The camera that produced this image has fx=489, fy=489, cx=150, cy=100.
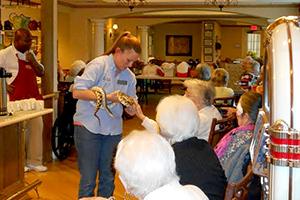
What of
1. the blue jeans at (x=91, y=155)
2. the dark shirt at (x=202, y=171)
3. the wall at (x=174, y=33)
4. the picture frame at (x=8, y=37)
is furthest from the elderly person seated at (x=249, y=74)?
the wall at (x=174, y=33)

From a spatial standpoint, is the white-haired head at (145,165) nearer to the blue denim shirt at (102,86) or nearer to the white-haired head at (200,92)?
the blue denim shirt at (102,86)

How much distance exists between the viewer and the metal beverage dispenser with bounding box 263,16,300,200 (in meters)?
1.57

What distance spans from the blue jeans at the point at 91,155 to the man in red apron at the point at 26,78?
1.83m

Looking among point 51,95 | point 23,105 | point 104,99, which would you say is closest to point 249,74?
point 51,95

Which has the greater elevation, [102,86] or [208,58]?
[208,58]

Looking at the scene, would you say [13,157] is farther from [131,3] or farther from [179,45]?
[179,45]

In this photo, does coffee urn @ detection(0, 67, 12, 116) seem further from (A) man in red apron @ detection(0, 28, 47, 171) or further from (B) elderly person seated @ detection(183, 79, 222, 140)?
(B) elderly person seated @ detection(183, 79, 222, 140)

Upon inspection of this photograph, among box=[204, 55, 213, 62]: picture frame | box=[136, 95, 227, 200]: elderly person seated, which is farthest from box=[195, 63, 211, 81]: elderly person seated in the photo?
box=[204, 55, 213, 62]: picture frame

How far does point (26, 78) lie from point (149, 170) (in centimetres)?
368

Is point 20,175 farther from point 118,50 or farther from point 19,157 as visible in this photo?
point 118,50

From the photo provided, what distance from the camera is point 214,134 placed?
315 centimetres

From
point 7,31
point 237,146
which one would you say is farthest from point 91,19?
point 237,146

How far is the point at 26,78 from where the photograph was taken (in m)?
5.04

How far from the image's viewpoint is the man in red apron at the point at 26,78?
16.0ft
